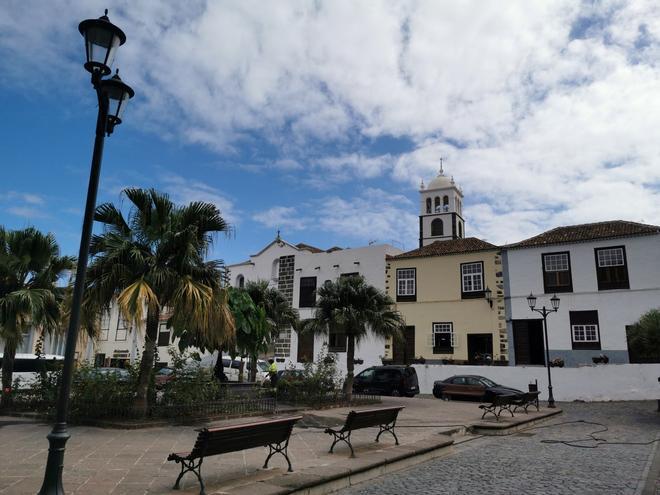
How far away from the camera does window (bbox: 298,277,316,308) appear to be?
117 ft

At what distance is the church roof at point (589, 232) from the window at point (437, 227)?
24.0m

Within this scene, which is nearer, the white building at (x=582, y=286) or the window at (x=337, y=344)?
the white building at (x=582, y=286)

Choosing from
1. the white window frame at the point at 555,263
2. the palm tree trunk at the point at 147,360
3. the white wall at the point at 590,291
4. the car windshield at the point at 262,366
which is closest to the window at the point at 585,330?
the white wall at the point at 590,291

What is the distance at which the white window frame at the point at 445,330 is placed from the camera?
96.9 feet

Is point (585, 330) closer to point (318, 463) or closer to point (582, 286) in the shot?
point (582, 286)

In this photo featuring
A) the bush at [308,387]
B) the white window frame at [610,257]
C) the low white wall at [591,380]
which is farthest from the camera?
the white window frame at [610,257]

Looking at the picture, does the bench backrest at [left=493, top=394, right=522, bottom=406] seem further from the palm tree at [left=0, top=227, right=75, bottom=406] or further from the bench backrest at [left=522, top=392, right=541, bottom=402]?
the palm tree at [left=0, top=227, right=75, bottom=406]

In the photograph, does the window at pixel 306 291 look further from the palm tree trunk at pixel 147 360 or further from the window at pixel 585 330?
the palm tree trunk at pixel 147 360

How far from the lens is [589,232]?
2717 cm

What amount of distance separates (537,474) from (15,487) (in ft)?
24.0

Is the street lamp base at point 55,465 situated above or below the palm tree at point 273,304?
below

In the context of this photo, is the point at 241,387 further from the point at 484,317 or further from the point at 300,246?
the point at 300,246

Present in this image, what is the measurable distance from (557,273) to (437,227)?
26.5 metres

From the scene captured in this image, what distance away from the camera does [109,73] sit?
246 inches
